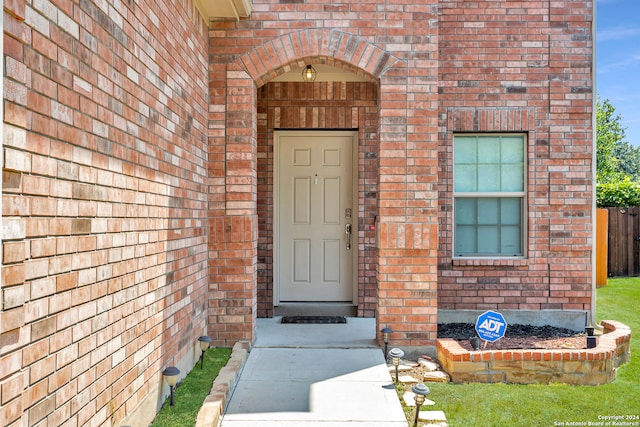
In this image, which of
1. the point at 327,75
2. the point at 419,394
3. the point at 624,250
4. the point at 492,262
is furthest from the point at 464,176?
the point at 624,250

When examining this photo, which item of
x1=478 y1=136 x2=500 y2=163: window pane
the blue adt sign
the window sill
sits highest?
x1=478 y1=136 x2=500 y2=163: window pane

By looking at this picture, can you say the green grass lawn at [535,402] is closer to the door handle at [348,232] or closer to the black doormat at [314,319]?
the black doormat at [314,319]

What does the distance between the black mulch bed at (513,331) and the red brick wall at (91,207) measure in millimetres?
2862

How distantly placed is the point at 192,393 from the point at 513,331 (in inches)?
139

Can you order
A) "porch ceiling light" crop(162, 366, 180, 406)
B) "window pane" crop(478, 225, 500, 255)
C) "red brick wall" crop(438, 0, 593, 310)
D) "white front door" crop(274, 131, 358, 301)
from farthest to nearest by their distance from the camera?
"white front door" crop(274, 131, 358, 301)
"window pane" crop(478, 225, 500, 255)
"red brick wall" crop(438, 0, 593, 310)
"porch ceiling light" crop(162, 366, 180, 406)

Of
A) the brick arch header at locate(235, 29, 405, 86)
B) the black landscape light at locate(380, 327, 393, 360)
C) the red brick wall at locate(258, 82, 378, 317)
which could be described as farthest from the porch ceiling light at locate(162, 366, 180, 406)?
the brick arch header at locate(235, 29, 405, 86)

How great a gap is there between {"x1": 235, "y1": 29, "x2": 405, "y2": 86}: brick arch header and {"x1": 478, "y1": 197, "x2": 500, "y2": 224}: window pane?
209 cm

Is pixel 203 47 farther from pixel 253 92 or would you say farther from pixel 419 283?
pixel 419 283

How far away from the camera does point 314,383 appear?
3771 mm

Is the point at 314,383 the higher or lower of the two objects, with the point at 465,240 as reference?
lower

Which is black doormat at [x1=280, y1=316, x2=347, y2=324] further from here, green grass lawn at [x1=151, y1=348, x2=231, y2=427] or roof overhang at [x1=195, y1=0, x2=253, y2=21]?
roof overhang at [x1=195, y1=0, x2=253, y2=21]

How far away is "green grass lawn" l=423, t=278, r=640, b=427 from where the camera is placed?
336 cm

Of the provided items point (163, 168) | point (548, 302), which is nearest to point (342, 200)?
point (548, 302)

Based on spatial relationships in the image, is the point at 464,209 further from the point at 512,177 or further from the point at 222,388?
the point at 222,388
